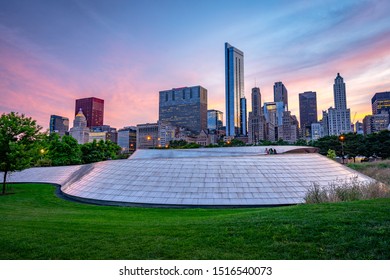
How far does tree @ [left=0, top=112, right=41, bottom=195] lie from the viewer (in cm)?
2384

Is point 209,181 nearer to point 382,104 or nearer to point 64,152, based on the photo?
point 64,152

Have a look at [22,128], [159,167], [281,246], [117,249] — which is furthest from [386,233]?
[22,128]

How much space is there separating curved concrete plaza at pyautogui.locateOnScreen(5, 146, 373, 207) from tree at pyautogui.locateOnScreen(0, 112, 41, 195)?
227 inches

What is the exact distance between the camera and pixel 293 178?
22766mm

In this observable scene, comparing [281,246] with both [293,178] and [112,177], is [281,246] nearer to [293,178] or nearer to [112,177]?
[293,178]

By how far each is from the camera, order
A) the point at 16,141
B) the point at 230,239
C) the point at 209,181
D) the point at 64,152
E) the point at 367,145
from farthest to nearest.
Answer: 1. the point at 367,145
2. the point at 64,152
3. the point at 16,141
4. the point at 209,181
5. the point at 230,239

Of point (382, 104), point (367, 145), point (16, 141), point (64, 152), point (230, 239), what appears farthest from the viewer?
point (382, 104)

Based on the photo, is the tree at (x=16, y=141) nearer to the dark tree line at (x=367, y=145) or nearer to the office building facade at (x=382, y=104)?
the dark tree line at (x=367, y=145)

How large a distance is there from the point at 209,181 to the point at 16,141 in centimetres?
2082

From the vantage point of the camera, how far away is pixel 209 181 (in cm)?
2209

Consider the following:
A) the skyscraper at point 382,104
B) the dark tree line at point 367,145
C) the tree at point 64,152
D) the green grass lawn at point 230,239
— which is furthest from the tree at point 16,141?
the skyscraper at point 382,104

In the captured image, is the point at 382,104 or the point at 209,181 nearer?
the point at 209,181

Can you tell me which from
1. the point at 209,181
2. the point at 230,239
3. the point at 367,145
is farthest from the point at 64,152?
the point at 367,145

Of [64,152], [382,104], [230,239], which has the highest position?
[382,104]
